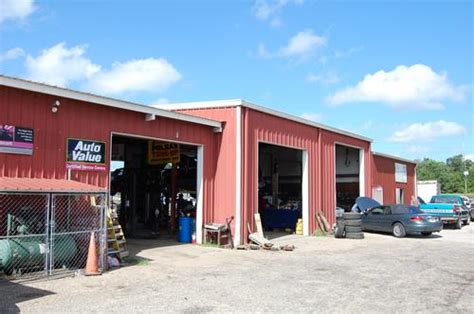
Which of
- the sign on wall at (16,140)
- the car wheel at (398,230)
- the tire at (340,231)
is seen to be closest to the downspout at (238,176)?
the tire at (340,231)

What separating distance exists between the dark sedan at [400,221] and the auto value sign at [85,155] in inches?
536

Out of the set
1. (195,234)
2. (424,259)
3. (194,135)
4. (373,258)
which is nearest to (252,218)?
(195,234)

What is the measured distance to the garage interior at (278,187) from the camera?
2347cm

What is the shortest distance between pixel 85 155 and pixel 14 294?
4.89m

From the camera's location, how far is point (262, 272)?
1160 cm

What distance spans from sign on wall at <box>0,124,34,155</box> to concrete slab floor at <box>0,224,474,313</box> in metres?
3.09

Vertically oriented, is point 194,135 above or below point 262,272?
above

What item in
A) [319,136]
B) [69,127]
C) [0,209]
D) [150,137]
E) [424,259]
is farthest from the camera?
[319,136]

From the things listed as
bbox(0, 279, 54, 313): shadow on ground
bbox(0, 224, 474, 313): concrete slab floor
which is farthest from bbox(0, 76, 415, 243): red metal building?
bbox(0, 279, 54, 313): shadow on ground

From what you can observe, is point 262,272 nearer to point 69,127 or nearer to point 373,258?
point 373,258

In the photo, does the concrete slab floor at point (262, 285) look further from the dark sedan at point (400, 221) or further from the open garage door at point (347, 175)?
the open garage door at point (347, 175)

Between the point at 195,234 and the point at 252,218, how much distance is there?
6.73 ft

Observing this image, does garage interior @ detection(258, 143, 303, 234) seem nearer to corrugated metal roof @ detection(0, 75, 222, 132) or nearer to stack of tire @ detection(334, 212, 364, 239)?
stack of tire @ detection(334, 212, 364, 239)

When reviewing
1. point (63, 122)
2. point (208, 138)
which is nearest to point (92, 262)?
point (63, 122)
